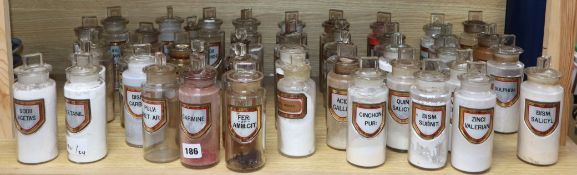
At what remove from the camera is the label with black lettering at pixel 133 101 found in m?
1.42

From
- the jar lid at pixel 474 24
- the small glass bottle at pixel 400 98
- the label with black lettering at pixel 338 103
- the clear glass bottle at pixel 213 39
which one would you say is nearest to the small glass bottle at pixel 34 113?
the clear glass bottle at pixel 213 39

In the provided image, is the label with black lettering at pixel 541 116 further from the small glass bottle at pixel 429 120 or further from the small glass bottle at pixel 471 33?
the small glass bottle at pixel 471 33

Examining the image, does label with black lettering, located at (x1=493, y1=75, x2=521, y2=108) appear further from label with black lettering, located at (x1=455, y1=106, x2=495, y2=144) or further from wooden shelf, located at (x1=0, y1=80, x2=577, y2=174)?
label with black lettering, located at (x1=455, y1=106, x2=495, y2=144)

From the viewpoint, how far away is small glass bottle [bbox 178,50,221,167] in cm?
128

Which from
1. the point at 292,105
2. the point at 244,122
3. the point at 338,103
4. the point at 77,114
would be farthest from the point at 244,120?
the point at 77,114

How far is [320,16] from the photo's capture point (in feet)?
6.54

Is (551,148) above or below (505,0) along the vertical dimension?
below

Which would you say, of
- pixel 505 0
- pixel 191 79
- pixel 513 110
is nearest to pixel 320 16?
pixel 505 0

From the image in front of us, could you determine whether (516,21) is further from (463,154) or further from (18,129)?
(18,129)

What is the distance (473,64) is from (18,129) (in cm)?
85

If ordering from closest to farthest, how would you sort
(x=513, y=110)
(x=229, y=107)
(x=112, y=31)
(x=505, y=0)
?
(x=229, y=107), (x=513, y=110), (x=112, y=31), (x=505, y=0)

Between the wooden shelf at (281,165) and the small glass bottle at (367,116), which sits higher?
the small glass bottle at (367,116)

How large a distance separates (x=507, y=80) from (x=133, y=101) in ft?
2.47

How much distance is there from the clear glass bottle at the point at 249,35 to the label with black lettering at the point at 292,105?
319 millimetres
